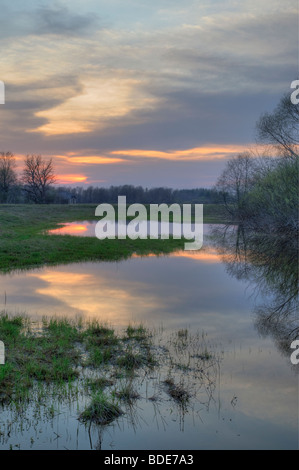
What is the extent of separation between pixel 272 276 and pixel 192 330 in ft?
27.6

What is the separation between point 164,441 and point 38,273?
1290cm

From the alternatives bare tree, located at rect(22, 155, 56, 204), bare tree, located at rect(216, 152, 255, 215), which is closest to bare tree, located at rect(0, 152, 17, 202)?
bare tree, located at rect(22, 155, 56, 204)

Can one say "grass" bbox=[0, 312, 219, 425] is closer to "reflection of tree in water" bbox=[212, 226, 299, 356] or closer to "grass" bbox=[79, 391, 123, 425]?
"grass" bbox=[79, 391, 123, 425]

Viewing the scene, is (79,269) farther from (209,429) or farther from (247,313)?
Answer: (209,429)

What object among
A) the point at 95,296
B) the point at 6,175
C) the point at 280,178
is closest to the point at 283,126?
the point at 280,178

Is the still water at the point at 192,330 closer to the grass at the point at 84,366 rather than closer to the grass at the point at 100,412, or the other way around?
the grass at the point at 100,412

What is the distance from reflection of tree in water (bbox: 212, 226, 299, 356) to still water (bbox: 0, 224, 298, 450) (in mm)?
192

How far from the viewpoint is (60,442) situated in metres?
5.22

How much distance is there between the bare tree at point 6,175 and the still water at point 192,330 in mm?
70920

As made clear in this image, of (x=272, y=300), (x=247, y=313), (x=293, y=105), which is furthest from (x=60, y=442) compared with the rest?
(x=293, y=105)

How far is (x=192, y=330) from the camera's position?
385 inches

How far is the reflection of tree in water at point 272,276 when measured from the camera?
33.2 feet

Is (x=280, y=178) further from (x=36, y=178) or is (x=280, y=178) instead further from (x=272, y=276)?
(x=36, y=178)

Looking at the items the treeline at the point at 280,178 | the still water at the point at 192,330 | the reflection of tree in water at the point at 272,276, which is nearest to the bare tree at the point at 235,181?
the treeline at the point at 280,178
